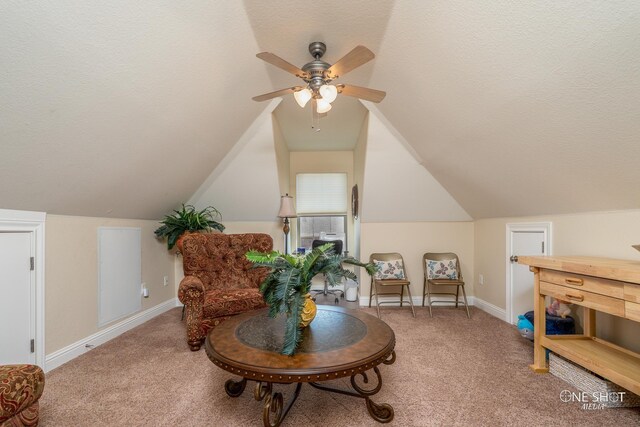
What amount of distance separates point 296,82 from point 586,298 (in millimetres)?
2816

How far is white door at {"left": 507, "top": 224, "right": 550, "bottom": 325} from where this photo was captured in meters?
2.91

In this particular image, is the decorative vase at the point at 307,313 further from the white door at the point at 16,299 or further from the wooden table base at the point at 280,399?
the white door at the point at 16,299

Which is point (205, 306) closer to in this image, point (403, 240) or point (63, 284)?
point (63, 284)

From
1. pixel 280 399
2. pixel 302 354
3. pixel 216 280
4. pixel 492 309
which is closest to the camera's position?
pixel 302 354

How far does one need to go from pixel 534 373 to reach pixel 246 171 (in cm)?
349

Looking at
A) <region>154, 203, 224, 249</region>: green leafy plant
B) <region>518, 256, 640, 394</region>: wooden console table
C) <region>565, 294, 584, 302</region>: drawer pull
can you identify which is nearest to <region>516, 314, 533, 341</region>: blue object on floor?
<region>518, 256, 640, 394</region>: wooden console table

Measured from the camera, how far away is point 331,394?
1.87m

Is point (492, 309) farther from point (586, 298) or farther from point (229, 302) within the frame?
point (229, 302)

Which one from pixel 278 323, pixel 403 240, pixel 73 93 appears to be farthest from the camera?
pixel 403 240

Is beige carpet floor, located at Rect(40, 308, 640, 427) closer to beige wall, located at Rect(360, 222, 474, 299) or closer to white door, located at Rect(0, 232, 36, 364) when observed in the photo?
white door, located at Rect(0, 232, 36, 364)

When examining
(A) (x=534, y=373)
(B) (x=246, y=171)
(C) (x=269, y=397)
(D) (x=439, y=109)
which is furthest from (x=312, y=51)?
(A) (x=534, y=373)

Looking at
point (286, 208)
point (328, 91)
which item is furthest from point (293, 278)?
point (286, 208)

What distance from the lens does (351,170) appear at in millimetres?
4926

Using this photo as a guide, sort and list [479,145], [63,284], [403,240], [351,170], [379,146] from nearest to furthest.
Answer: [63,284] → [479,145] → [379,146] → [403,240] → [351,170]
